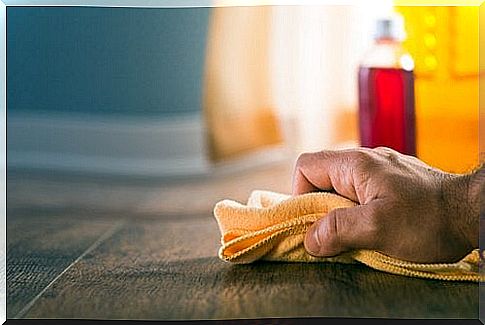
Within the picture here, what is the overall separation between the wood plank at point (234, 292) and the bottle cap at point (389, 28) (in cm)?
47

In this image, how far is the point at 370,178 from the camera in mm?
781

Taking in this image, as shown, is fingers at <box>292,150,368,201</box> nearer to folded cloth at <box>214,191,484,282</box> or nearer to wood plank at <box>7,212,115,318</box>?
folded cloth at <box>214,191,484,282</box>

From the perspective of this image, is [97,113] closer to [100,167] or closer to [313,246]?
[100,167]

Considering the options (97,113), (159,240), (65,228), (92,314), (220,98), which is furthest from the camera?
(220,98)

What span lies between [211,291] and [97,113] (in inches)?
→ 23.9

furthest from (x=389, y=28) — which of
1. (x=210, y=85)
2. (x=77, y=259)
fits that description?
(x=77, y=259)

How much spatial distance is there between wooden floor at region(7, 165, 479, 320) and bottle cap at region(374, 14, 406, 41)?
0.38 metres

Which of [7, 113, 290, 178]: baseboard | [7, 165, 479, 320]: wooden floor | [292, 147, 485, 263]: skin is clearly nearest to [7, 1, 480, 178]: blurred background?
[7, 113, 290, 178]: baseboard

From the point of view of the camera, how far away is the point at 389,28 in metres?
1.18

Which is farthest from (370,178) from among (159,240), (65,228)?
(65,228)

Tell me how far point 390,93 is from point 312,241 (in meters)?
0.48

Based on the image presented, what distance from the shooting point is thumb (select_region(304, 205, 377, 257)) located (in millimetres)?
763

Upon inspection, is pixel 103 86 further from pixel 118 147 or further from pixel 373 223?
pixel 373 223

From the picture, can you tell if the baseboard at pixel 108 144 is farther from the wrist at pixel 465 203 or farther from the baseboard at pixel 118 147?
the wrist at pixel 465 203
